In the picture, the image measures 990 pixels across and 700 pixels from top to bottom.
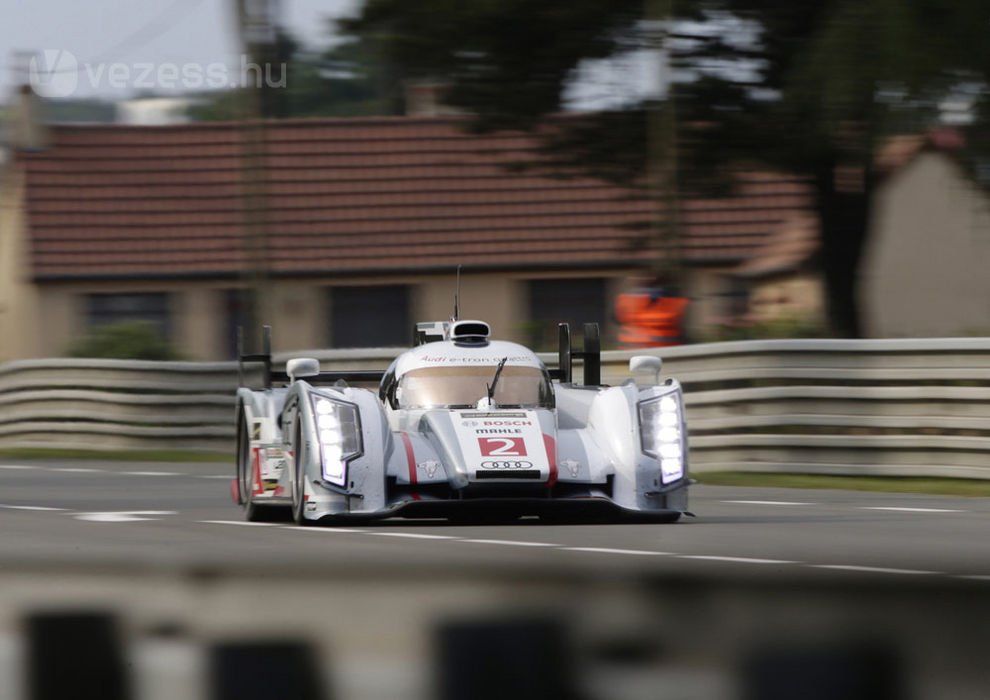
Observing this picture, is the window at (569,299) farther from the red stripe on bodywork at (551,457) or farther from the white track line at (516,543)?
the white track line at (516,543)

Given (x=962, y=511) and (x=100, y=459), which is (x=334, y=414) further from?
(x=100, y=459)

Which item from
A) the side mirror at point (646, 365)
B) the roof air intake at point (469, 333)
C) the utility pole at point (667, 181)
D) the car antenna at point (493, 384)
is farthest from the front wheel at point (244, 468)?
the utility pole at point (667, 181)

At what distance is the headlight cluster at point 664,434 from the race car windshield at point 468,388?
73 centimetres

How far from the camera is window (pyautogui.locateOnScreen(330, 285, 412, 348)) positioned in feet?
127

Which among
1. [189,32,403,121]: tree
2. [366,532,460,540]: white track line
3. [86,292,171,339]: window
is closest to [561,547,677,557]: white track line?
[366,532,460,540]: white track line

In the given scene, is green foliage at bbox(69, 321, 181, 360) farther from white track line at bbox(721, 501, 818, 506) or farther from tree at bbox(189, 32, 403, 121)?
tree at bbox(189, 32, 403, 121)

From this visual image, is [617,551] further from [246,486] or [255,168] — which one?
[255,168]

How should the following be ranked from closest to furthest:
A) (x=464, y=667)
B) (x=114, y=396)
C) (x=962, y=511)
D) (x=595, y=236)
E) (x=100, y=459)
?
(x=464, y=667)
(x=962, y=511)
(x=100, y=459)
(x=114, y=396)
(x=595, y=236)

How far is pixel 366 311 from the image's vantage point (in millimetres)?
38688

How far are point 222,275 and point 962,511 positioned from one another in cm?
2865

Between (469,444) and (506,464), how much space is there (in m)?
0.25

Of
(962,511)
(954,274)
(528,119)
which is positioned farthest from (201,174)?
(962,511)

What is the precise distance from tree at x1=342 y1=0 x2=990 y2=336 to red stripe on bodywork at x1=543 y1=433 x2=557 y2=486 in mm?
8705

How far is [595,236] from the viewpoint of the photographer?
38.6m
